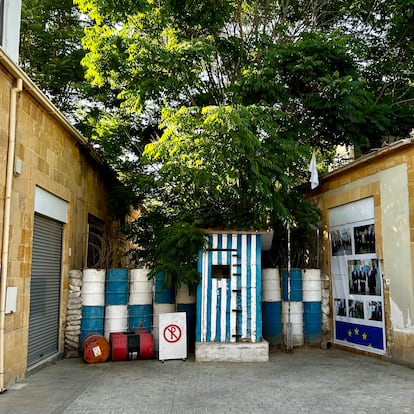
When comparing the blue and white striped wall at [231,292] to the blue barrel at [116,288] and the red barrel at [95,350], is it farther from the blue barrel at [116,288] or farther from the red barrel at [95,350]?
A: the red barrel at [95,350]

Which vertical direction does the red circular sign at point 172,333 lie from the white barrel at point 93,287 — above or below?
below

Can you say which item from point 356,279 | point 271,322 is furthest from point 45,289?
point 356,279

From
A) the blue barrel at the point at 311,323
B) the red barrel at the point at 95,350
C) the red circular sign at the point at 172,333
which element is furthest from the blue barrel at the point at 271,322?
the red barrel at the point at 95,350

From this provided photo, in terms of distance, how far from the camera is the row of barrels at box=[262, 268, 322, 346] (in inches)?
439

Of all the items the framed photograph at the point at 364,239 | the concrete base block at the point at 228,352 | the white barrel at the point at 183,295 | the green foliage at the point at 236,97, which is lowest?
the concrete base block at the point at 228,352

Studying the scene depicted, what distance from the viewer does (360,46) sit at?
1173cm

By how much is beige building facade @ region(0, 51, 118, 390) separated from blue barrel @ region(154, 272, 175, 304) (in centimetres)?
176

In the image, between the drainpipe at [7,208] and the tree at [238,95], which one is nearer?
the drainpipe at [7,208]

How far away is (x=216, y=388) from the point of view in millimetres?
7207

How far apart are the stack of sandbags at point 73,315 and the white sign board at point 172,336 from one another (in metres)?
1.95

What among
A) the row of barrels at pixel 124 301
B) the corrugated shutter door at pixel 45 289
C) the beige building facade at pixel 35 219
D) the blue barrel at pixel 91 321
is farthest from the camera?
the row of barrels at pixel 124 301

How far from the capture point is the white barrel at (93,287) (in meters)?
10.2

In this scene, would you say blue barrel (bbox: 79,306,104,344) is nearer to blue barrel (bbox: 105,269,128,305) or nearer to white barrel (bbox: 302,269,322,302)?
blue barrel (bbox: 105,269,128,305)

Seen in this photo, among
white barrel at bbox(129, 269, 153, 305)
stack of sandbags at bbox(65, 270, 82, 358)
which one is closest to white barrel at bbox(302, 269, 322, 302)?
white barrel at bbox(129, 269, 153, 305)
